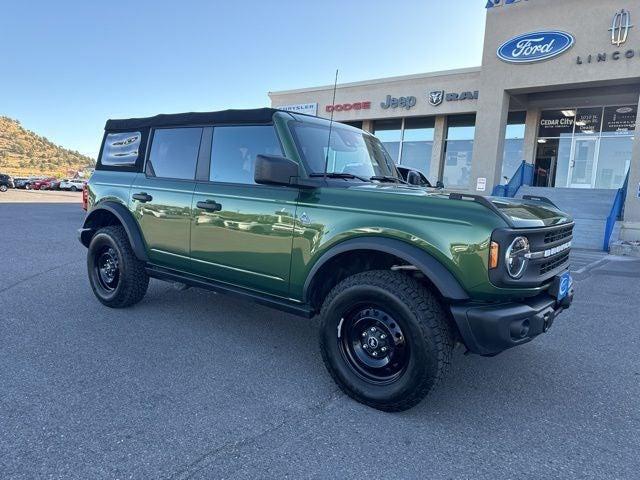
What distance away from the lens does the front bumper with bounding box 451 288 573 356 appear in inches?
99.8

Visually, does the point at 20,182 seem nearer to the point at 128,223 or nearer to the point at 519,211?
the point at 128,223

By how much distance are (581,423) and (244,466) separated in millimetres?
2104

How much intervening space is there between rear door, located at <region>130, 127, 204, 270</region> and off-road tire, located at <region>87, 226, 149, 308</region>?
0.29 meters

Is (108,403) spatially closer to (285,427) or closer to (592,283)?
(285,427)

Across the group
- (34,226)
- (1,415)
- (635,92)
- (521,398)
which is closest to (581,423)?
(521,398)

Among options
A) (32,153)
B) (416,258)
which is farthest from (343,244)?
(32,153)

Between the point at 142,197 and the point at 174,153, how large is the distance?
55 centimetres

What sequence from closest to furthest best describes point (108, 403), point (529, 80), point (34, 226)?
point (108, 403), point (34, 226), point (529, 80)

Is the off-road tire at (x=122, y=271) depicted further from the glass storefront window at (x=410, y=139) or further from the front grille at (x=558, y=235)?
the glass storefront window at (x=410, y=139)

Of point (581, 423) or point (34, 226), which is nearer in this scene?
point (581, 423)

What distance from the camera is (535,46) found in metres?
14.7

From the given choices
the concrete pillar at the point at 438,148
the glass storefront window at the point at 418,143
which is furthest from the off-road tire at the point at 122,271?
the glass storefront window at the point at 418,143

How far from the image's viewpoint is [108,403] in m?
2.82

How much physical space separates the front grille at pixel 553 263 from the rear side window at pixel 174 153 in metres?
2.95
